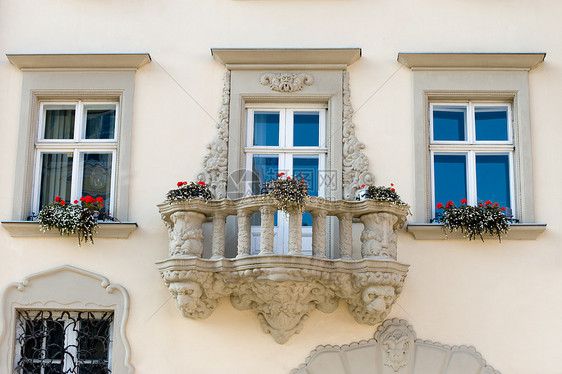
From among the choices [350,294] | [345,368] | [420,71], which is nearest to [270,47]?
[420,71]

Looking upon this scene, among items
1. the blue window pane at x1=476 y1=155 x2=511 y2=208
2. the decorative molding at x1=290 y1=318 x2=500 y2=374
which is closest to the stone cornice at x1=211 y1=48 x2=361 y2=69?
the blue window pane at x1=476 y1=155 x2=511 y2=208

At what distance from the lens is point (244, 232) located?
981 cm

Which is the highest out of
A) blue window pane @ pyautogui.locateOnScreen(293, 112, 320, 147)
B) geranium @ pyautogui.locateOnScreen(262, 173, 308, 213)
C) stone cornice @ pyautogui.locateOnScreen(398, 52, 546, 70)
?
stone cornice @ pyautogui.locateOnScreen(398, 52, 546, 70)

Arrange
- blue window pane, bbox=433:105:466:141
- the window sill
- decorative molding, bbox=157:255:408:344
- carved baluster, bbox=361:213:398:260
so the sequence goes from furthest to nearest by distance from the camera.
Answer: blue window pane, bbox=433:105:466:141
the window sill
carved baluster, bbox=361:213:398:260
decorative molding, bbox=157:255:408:344

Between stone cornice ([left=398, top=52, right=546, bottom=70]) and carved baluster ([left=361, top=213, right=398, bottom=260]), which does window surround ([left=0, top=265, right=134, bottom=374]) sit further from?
stone cornice ([left=398, top=52, right=546, bottom=70])

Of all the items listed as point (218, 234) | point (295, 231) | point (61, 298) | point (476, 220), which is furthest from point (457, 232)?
point (61, 298)

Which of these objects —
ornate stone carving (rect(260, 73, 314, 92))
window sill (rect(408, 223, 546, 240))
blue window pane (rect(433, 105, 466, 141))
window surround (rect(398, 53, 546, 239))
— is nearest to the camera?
window sill (rect(408, 223, 546, 240))

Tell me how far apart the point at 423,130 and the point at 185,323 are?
11.5 ft

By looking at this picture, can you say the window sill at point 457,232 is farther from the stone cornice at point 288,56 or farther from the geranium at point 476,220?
the stone cornice at point 288,56

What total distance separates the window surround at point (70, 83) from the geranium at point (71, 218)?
58 centimetres

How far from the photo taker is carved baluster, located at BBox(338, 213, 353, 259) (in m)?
9.92

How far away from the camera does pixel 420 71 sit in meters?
10.9

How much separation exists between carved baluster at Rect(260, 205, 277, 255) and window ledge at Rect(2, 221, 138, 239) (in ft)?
5.36

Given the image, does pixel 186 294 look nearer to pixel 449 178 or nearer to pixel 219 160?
pixel 219 160
